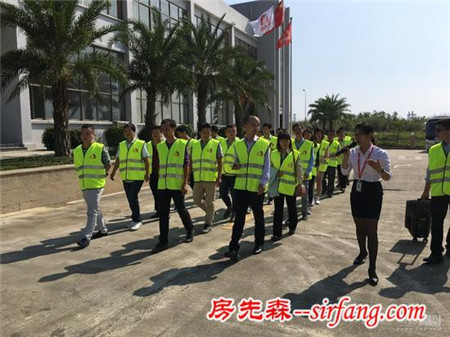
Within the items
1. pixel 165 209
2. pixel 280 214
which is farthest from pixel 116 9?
pixel 280 214

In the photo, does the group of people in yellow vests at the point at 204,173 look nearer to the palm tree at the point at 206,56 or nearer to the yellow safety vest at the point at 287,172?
the yellow safety vest at the point at 287,172

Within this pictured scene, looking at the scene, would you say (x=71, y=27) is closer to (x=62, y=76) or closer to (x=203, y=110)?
(x=62, y=76)

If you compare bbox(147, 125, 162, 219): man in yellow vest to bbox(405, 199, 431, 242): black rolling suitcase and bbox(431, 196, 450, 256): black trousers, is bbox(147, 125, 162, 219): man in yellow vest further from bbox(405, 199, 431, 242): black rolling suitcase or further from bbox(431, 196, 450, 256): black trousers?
bbox(431, 196, 450, 256): black trousers

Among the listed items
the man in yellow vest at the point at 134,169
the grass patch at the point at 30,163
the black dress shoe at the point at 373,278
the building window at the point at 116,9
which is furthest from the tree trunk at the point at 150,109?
the black dress shoe at the point at 373,278

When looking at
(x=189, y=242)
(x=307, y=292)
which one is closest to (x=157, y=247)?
(x=189, y=242)

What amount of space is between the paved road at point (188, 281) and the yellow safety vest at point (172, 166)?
982mm

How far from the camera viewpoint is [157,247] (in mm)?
5680

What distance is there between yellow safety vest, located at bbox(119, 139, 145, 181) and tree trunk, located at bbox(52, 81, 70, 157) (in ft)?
23.5

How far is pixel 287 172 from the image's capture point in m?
6.35

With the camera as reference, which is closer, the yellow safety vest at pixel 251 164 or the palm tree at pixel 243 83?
the yellow safety vest at pixel 251 164

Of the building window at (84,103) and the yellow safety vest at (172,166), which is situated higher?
the building window at (84,103)

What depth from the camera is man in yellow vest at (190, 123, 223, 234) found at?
22.2 feet

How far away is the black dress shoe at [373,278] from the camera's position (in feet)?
14.2

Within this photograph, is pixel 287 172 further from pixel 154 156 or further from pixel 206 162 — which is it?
pixel 154 156
